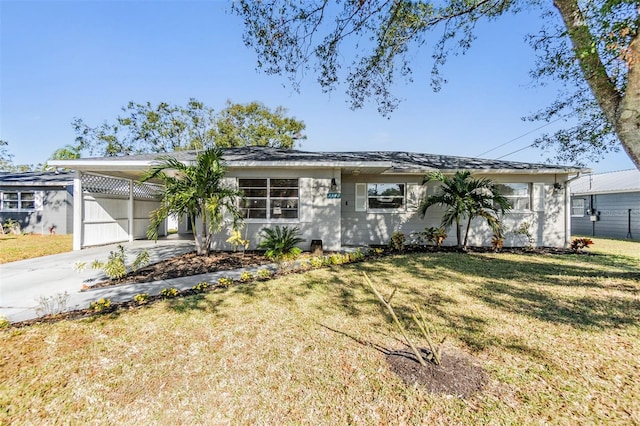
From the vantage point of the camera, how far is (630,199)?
13719 millimetres

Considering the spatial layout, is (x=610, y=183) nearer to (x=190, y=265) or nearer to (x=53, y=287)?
(x=190, y=265)

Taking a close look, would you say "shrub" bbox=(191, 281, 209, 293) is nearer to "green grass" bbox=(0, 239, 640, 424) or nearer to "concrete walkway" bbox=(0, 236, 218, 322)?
"concrete walkway" bbox=(0, 236, 218, 322)

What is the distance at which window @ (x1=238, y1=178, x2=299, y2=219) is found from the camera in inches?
354

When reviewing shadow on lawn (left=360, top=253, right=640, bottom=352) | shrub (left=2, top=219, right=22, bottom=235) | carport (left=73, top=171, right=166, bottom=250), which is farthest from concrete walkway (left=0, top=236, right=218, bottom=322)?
shrub (left=2, top=219, right=22, bottom=235)

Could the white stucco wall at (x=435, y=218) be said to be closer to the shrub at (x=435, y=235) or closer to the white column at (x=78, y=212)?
the shrub at (x=435, y=235)

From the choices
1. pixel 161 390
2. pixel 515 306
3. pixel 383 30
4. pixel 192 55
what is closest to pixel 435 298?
pixel 515 306

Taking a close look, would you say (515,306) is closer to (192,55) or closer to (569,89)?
A: (569,89)

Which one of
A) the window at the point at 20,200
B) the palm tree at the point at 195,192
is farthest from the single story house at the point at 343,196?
the window at the point at 20,200

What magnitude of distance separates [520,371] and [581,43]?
16.5ft

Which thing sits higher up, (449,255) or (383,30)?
(383,30)

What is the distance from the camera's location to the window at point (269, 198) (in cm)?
898

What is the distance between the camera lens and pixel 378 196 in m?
10.4

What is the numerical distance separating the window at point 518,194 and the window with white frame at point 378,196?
11.9ft

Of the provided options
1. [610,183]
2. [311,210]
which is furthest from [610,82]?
[610,183]
